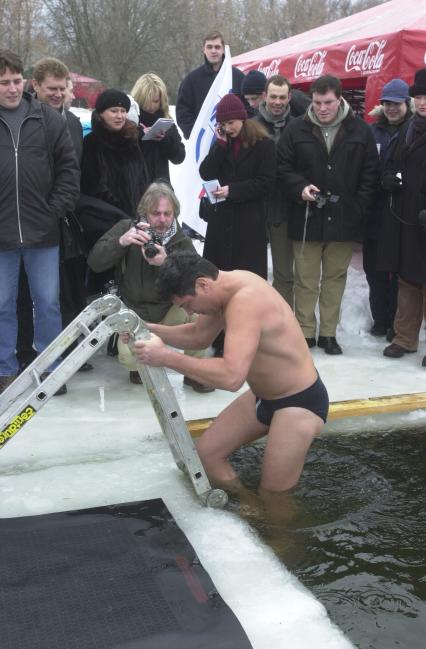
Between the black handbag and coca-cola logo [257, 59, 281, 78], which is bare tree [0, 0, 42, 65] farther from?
the black handbag

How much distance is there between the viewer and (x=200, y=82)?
24.7 feet

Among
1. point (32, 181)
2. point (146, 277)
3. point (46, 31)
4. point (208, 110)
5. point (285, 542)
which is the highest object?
point (46, 31)

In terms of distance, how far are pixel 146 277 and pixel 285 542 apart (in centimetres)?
233

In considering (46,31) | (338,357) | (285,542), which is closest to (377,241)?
(338,357)

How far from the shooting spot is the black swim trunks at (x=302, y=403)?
3885 mm

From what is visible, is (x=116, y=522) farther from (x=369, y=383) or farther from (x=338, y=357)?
(x=338, y=357)

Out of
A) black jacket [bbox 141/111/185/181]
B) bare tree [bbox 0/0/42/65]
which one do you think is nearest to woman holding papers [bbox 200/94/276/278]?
black jacket [bbox 141/111/185/181]

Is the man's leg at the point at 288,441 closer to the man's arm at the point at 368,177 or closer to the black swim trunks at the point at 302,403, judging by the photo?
the black swim trunks at the point at 302,403

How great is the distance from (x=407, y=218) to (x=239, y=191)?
4.48 feet

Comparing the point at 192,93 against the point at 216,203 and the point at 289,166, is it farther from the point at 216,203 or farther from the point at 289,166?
the point at 216,203

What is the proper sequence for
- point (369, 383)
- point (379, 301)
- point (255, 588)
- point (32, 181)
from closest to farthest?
point (255, 588) < point (32, 181) < point (369, 383) < point (379, 301)

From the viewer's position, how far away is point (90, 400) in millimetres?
5320

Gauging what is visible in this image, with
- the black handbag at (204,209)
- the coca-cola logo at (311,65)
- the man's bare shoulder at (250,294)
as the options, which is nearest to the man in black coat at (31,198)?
the black handbag at (204,209)

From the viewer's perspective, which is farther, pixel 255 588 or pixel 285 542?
pixel 285 542
